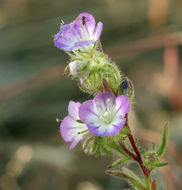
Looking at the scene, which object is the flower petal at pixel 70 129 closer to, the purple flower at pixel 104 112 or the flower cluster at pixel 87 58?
the purple flower at pixel 104 112

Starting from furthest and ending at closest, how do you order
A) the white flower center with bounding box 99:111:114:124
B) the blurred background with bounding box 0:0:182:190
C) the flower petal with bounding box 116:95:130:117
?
the blurred background with bounding box 0:0:182:190, the white flower center with bounding box 99:111:114:124, the flower petal with bounding box 116:95:130:117

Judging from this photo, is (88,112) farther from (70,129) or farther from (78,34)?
(78,34)

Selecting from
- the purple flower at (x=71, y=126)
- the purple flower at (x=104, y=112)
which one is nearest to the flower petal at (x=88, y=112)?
the purple flower at (x=104, y=112)

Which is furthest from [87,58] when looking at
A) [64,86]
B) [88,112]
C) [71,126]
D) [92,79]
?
[64,86]

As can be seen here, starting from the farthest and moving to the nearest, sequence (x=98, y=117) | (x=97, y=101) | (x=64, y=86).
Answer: (x=64, y=86)
(x=98, y=117)
(x=97, y=101)

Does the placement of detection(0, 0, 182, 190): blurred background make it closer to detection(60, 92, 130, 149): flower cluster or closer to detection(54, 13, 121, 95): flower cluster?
detection(60, 92, 130, 149): flower cluster

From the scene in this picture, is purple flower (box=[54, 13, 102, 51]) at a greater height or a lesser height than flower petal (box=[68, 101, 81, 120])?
greater

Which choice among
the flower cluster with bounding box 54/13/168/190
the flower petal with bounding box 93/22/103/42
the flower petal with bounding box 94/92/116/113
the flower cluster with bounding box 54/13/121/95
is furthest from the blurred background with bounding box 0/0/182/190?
the flower petal with bounding box 93/22/103/42
